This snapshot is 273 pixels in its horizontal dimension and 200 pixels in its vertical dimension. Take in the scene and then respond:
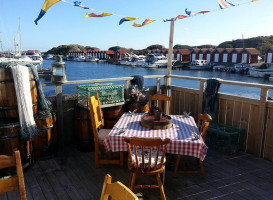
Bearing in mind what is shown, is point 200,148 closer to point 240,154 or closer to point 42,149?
point 240,154

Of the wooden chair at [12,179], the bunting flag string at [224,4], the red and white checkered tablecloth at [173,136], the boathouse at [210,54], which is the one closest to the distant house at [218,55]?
the boathouse at [210,54]

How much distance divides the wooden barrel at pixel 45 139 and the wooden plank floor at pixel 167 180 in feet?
0.44

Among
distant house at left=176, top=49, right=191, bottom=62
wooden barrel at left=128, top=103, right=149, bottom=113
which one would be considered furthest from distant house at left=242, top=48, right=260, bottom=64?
wooden barrel at left=128, top=103, right=149, bottom=113

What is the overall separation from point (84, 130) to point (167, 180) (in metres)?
1.56

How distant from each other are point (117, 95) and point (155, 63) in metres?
50.1

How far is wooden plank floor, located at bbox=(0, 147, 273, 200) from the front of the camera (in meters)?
2.76

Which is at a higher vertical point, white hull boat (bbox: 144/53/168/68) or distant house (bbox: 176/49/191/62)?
distant house (bbox: 176/49/191/62)

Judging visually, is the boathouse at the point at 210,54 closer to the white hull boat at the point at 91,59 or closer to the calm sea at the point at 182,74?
the calm sea at the point at 182,74

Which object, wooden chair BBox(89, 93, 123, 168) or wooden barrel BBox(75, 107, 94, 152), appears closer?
wooden chair BBox(89, 93, 123, 168)

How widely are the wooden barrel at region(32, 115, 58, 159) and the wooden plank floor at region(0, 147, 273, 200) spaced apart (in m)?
0.13

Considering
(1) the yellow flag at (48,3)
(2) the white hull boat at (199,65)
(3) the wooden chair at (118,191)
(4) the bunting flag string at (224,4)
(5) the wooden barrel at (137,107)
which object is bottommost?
(5) the wooden barrel at (137,107)

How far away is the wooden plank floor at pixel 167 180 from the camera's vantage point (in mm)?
2765

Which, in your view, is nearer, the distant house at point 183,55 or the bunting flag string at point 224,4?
the bunting flag string at point 224,4

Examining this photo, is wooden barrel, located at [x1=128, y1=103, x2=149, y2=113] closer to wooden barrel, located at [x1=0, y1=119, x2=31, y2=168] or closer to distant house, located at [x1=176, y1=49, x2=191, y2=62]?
wooden barrel, located at [x1=0, y1=119, x2=31, y2=168]
